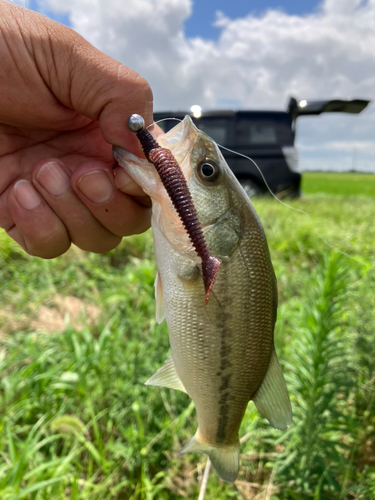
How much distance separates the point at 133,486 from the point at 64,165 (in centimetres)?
181

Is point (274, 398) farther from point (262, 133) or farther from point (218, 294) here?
point (262, 133)

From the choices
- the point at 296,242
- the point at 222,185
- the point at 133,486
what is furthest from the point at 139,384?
the point at 296,242

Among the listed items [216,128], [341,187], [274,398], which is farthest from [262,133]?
[341,187]

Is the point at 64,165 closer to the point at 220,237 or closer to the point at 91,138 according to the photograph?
the point at 91,138

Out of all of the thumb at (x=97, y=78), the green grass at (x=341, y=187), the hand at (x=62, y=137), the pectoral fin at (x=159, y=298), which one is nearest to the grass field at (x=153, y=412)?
the pectoral fin at (x=159, y=298)

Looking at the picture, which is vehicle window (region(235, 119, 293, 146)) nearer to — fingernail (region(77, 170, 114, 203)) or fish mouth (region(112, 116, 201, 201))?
fingernail (region(77, 170, 114, 203))

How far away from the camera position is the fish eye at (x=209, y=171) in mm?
1266

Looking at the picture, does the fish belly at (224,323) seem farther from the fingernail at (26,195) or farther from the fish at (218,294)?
the fingernail at (26,195)

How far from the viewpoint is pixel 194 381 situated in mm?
1318

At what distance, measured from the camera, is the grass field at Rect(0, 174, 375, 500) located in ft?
6.00

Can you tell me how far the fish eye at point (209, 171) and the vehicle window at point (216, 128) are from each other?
8.18 m

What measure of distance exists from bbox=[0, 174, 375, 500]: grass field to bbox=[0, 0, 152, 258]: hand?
1074 millimetres

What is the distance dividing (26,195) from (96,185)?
350 millimetres

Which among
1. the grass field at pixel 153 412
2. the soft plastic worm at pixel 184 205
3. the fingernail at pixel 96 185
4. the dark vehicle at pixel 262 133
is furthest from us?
the dark vehicle at pixel 262 133
